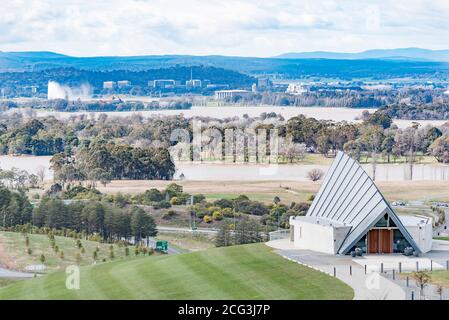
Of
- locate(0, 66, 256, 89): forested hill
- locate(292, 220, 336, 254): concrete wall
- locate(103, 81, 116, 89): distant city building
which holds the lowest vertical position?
locate(292, 220, 336, 254): concrete wall

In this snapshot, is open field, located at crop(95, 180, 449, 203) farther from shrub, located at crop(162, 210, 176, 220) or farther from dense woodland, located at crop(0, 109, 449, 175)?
shrub, located at crop(162, 210, 176, 220)

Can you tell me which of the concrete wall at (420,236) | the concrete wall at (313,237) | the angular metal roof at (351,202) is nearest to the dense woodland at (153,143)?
the angular metal roof at (351,202)

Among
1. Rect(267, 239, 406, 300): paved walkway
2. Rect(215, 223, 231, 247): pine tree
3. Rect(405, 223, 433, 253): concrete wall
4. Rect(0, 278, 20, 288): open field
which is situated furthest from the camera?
Rect(215, 223, 231, 247): pine tree

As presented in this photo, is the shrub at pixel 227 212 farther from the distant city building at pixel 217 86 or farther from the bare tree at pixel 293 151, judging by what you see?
the distant city building at pixel 217 86

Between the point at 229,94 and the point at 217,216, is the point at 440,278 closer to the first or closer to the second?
the point at 217,216

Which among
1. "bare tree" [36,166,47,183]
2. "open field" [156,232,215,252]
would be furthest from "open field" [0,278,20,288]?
"bare tree" [36,166,47,183]
